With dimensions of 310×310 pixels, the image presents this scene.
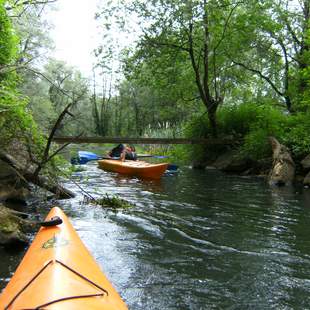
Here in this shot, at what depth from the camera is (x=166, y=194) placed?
10.6 meters

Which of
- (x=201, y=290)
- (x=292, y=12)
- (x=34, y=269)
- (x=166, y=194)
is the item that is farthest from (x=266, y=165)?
(x=34, y=269)

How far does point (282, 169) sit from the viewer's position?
41.1 feet

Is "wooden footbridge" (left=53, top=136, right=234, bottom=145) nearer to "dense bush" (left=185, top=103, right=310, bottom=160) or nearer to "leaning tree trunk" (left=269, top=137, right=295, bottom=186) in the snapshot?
"dense bush" (left=185, top=103, right=310, bottom=160)

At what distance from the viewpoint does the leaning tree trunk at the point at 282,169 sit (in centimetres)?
1234

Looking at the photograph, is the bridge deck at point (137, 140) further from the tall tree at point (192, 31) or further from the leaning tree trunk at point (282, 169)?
the leaning tree trunk at point (282, 169)

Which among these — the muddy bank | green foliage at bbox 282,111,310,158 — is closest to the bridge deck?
the muddy bank

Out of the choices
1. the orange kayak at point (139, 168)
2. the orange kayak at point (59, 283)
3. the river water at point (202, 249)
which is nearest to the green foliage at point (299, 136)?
the river water at point (202, 249)

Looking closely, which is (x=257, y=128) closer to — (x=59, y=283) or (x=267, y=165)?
(x=267, y=165)

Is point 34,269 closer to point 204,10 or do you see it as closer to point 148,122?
point 204,10

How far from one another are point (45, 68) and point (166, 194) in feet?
93.8

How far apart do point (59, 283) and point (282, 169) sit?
429 inches

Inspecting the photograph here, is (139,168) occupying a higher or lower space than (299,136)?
lower

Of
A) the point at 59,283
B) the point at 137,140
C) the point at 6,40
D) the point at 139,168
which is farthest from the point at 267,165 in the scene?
the point at 59,283

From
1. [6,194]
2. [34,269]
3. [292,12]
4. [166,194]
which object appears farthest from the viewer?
[292,12]
